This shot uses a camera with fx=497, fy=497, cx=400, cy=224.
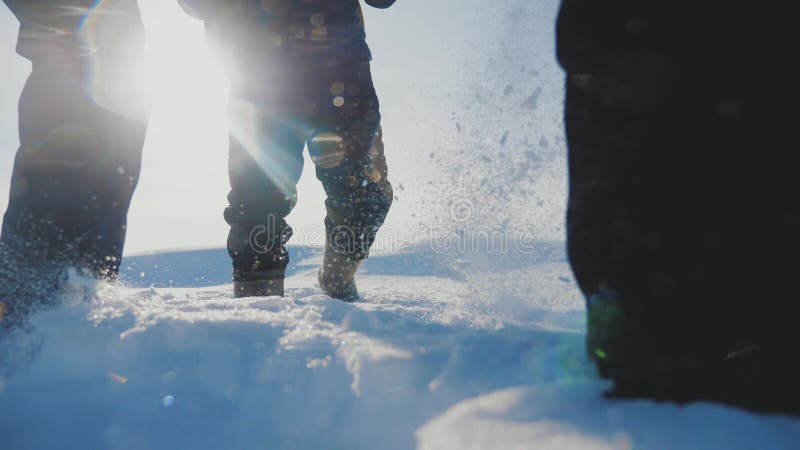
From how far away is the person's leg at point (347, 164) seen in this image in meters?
2.34

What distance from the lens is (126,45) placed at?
199 cm

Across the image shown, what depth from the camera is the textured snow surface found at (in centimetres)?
77

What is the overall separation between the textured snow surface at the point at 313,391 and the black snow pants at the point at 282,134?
121 cm

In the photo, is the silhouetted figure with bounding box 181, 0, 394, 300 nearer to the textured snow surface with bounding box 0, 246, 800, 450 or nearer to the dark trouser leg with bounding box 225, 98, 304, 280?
the dark trouser leg with bounding box 225, 98, 304, 280

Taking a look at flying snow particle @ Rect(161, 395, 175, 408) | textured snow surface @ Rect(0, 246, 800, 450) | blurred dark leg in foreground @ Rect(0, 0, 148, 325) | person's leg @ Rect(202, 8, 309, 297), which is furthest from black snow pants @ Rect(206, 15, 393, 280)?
flying snow particle @ Rect(161, 395, 175, 408)

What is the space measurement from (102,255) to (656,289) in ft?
5.85

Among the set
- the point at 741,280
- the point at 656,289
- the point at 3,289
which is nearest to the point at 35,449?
the point at 3,289

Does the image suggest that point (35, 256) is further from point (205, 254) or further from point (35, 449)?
point (205, 254)

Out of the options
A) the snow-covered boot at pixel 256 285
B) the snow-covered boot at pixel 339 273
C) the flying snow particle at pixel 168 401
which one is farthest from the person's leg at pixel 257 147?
the flying snow particle at pixel 168 401

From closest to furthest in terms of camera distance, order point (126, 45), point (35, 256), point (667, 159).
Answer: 1. point (667, 159)
2. point (35, 256)
3. point (126, 45)

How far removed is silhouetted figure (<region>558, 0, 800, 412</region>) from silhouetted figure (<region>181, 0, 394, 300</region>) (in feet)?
5.10

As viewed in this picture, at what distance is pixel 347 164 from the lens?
2.38 meters

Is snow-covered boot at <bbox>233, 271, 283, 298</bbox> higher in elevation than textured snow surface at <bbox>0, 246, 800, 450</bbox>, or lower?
lower

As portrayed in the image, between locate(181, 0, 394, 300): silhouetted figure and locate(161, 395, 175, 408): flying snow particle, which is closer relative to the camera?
locate(161, 395, 175, 408): flying snow particle
